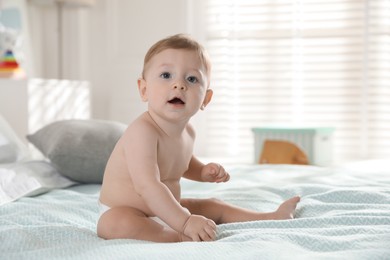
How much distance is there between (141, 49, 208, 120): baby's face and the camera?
123cm

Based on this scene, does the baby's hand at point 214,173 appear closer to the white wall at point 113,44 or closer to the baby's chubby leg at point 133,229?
the baby's chubby leg at point 133,229

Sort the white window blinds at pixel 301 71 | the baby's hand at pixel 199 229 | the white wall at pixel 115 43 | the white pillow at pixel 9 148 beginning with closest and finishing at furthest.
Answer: the baby's hand at pixel 199 229 < the white pillow at pixel 9 148 < the white window blinds at pixel 301 71 < the white wall at pixel 115 43

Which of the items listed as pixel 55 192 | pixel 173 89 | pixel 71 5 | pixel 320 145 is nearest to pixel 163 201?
pixel 173 89

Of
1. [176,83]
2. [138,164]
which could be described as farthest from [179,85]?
[138,164]

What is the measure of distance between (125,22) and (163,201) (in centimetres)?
331

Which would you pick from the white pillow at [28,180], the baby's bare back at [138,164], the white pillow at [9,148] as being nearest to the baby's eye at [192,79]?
the baby's bare back at [138,164]

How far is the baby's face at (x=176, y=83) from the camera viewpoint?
123 centimetres

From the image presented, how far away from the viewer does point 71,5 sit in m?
4.04

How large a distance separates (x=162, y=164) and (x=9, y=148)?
3.11ft

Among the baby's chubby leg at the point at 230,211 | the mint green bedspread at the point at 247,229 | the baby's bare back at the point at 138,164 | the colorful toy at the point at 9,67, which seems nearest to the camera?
the mint green bedspread at the point at 247,229

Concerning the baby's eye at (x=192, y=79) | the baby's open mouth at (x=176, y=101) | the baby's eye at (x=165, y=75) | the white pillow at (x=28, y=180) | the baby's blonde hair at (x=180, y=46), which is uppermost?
the baby's blonde hair at (x=180, y=46)

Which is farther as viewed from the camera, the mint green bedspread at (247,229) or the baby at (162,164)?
the baby at (162,164)

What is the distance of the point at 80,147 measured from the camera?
1.95 m

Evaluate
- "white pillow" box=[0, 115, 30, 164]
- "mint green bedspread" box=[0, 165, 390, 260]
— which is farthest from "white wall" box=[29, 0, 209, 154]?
"mint green bedspread" box=[0, 165, 390, 260]
